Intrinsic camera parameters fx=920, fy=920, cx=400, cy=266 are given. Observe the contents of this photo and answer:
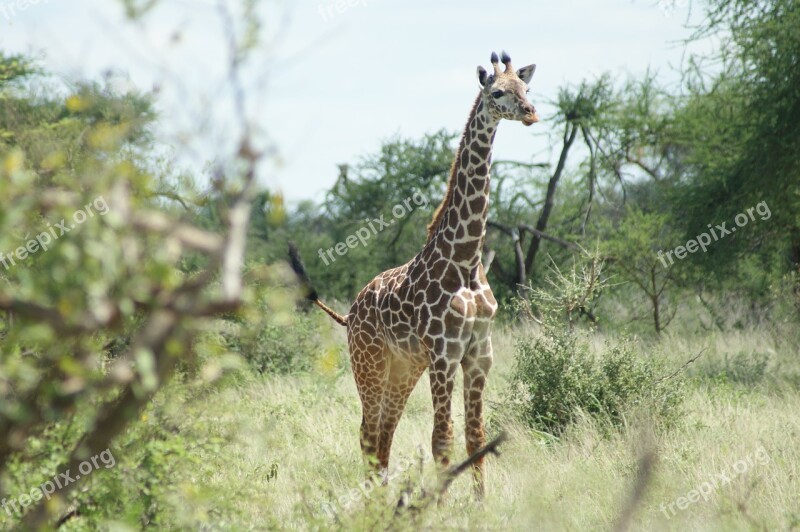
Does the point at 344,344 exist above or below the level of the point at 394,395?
above

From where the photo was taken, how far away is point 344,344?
1305 cm

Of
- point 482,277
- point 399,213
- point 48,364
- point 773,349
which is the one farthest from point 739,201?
point 48,364

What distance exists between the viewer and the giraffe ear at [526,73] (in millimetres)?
6258

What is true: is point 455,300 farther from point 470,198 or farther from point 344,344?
point 344,344

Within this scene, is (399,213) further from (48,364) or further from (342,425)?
(48,364)

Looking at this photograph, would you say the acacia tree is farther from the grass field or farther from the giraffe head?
the giraffe head

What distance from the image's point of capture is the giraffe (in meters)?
5.82

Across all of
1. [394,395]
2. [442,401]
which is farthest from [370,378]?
[442,401]

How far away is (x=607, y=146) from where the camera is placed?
16.3 metres

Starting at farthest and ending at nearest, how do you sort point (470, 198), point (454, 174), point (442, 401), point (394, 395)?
1. point (394, 395)
2. point (454, 174)
3. point (470, 198)
4. point (442, 401)

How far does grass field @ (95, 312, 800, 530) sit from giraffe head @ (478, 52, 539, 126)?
209 centimetres

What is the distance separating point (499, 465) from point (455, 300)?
5.18 feet

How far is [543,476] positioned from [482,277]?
1384 millimetres

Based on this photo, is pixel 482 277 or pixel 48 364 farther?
pixel 482 277
